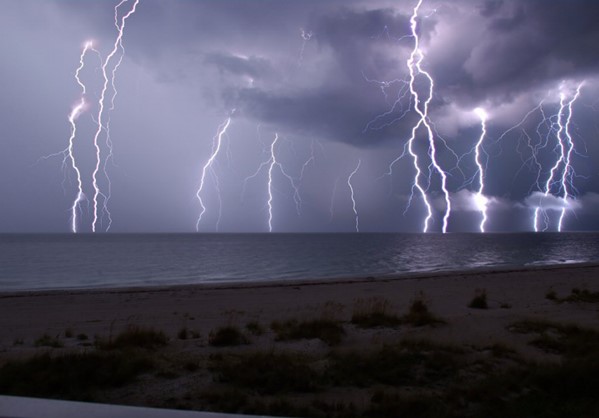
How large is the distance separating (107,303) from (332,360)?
15333 mm

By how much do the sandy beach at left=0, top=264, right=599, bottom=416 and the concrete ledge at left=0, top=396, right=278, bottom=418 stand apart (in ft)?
11.0

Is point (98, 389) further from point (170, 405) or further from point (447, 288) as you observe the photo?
point (447, 288)

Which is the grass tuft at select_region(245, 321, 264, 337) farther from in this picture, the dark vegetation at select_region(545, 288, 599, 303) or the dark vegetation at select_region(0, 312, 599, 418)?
the dark vegetation at select_region(545, 288, 599, 303)

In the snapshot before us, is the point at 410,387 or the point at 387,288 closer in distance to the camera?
the point at 410,387

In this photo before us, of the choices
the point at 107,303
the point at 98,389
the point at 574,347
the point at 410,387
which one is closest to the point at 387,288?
the point at 107,303

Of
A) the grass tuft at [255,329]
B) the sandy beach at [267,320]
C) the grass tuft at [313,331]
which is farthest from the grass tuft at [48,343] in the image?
the grass tuft at [313,331]

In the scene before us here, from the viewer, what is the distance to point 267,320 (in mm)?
14078

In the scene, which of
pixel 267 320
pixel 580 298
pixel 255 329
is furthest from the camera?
pixel 580 298

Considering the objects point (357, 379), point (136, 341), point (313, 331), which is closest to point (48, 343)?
point (136, 341)

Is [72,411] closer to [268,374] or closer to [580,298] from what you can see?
[268,374]

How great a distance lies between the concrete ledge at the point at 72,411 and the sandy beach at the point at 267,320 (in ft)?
11.0

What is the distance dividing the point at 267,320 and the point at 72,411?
11.9m

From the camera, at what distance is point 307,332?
1055 centimetres

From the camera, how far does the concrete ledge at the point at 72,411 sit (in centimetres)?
230
